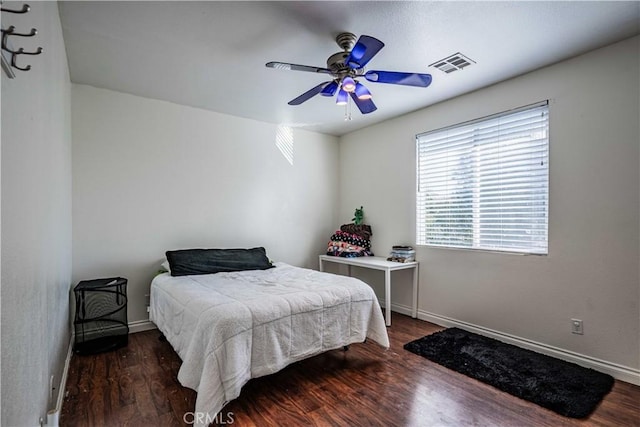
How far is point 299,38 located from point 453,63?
132cm

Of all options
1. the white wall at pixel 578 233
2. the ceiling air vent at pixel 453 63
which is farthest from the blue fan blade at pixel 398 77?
the white wall at pixel 578 233

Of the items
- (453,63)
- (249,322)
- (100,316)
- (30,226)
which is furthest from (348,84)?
(100,316)

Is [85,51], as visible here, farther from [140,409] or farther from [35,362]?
[140,409]

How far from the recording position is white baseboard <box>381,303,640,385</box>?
237cm

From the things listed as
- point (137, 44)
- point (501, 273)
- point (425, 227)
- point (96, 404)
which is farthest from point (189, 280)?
point (501, 273)

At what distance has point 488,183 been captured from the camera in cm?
323

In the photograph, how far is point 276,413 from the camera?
1.98 metres

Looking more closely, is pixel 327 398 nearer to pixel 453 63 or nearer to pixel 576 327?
pixel 576 327

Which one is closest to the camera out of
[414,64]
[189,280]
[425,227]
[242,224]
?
[414,64]

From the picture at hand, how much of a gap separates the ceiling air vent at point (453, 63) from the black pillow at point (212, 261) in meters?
2.59

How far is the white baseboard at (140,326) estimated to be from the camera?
337cm

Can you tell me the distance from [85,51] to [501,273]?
13.1 feet

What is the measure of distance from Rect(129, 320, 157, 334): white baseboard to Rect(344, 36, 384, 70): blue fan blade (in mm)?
3205

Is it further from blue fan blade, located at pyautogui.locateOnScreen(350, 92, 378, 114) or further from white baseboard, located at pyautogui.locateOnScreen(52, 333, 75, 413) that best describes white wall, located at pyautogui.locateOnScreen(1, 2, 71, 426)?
blue fan blade, located at pyautogui.locateOnScreen(350, 92, 378, 114)
